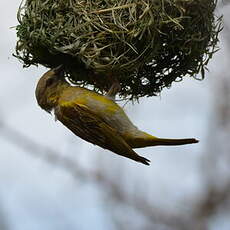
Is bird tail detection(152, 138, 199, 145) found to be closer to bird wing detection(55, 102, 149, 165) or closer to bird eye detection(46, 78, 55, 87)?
bird wing detection(55, 102, 149, 165)

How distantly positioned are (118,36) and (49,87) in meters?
0.53

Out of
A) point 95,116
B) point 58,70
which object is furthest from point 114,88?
point 58,70

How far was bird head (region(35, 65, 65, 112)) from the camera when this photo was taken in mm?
3436

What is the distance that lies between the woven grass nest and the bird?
0.10m

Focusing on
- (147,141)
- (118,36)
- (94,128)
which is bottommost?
(94,128)

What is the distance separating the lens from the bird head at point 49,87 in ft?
11.3

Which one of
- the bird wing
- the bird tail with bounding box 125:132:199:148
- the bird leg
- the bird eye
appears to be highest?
the bird leg

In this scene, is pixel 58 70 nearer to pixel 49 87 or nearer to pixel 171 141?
pixel 49 87

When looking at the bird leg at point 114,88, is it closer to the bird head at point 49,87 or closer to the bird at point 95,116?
the bird at point 95,116

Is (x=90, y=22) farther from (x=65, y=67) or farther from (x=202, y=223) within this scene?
(x=202, y=223)

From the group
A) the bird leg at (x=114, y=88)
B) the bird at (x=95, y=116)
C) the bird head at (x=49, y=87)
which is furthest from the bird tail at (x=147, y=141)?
the bird head at (x=49, y=87)

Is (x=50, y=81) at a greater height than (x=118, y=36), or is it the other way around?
(x=118, y=36)

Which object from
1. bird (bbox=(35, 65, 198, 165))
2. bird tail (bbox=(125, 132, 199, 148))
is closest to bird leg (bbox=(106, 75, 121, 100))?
bird (bbox=(35, 65, 198, 165))

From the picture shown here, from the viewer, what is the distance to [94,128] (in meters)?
3.43
